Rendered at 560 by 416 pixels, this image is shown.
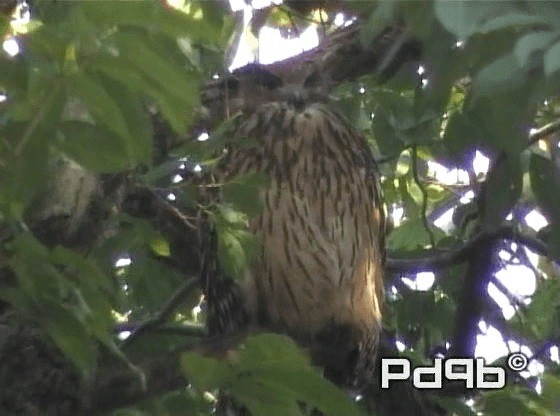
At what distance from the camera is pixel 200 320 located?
3.42m

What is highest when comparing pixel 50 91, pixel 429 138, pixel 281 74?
pixel 281 74

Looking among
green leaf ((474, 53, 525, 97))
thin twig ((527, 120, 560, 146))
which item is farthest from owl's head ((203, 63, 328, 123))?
green leaf ((474, 53, 525, 97))

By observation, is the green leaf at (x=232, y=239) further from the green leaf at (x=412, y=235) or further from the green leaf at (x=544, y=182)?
the green leaf at (x=412, y=235)

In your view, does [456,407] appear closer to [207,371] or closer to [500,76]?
[207,371]

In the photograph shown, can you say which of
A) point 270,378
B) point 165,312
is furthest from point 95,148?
point 165,312

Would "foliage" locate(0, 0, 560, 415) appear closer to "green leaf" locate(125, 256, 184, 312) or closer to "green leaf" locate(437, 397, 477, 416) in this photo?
"green leaf" locate(437, 397, 477, 416)

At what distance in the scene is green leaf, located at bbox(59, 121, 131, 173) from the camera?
1.53 metres

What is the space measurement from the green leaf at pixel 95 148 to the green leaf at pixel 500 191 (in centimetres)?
84

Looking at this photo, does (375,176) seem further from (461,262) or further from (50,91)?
(50,91)

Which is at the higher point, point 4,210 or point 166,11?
point 166,11

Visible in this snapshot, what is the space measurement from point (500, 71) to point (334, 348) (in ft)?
6.31

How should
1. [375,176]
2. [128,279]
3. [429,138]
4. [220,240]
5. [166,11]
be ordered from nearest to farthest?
[166,11]
[220,240]
[429,138]
[128,279]
[375,176]

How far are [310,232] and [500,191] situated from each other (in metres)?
0.82

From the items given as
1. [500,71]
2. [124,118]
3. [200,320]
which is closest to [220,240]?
[124,118]
